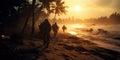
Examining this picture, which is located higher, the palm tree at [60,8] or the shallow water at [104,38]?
the palm tree at [60,8]

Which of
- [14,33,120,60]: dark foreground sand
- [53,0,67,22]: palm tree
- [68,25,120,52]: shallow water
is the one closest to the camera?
[14,33,120,60]: dark foreground sand

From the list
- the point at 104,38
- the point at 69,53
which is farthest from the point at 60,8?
the point at 69,53

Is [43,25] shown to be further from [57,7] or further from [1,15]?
[57,7]

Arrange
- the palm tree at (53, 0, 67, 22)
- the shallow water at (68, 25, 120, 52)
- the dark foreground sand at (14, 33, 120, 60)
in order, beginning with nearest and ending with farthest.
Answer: the dark foreground sand at (14, 33, 120, 60) < the shallow water at (68, 25, 120, 52) < the palm tree at (53, 0, 67, 22)

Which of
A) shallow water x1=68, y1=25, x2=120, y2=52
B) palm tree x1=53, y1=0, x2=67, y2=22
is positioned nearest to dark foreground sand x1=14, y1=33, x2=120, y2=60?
shallow water x1=68, y1=25, x2=120, y2=52

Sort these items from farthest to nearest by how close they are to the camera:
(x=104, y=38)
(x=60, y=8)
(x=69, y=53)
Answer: (x=60, y=8), (x=104, y=38), (x=69, y=53)

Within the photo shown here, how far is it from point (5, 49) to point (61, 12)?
43.2 meters

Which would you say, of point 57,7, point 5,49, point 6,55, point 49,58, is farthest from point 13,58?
point 57,7

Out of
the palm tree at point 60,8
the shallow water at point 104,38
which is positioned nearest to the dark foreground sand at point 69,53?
the shallow water at point 104,38

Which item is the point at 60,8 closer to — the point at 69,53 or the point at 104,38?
the point at 104,38

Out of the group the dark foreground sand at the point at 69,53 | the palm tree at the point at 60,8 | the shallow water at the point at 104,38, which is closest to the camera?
the dark foreground sand at the point at 69,53

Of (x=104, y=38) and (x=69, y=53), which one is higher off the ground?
(x=69, y=53)

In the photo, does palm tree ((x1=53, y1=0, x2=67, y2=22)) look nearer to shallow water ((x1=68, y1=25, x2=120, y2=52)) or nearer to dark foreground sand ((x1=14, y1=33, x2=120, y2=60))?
shallow water ((x1=68, y1=25, x2=120, y2=52))

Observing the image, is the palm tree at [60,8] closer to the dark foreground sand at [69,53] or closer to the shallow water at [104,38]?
the shallow water at [104,38]
